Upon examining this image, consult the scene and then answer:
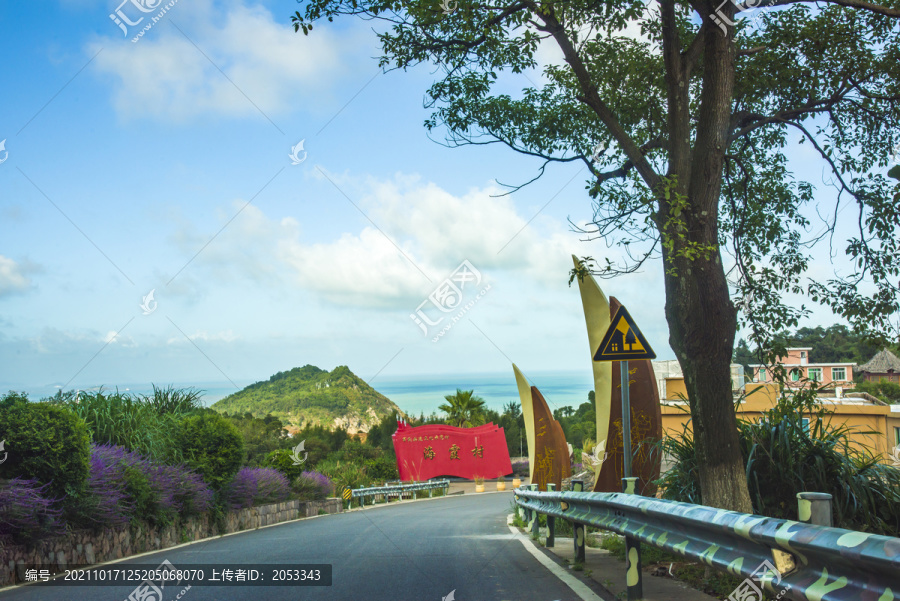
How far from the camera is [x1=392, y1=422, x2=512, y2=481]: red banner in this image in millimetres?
49188

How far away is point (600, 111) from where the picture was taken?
23.9 ft

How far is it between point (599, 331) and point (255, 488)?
8491 mm

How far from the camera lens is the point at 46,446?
323 inches

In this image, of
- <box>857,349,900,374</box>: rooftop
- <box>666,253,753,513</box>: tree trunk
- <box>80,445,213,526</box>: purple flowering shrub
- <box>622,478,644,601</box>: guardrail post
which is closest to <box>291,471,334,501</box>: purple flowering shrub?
<box>80,445,213,526</box>: purple flowering shrub

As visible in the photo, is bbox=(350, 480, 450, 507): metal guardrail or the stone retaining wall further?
bbox=(350, 480, 450, 507): metal guardrail

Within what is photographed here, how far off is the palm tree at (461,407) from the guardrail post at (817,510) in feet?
184

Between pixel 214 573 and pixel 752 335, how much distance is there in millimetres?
6689

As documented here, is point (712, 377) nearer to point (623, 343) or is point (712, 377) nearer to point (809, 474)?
point (623, 343)

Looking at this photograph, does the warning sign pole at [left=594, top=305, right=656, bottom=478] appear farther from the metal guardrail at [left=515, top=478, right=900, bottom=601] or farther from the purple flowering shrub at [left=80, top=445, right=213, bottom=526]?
the purple flowering shrub at [left=80, top=445, right=213, bottom=526]

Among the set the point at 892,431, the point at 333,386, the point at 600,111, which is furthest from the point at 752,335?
the point at 333,386

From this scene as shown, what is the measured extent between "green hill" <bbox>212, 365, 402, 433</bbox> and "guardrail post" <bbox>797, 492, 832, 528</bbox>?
60.0 m

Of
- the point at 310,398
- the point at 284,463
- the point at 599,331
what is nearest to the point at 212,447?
the point at 284,463

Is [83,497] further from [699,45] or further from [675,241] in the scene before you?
[699,45]

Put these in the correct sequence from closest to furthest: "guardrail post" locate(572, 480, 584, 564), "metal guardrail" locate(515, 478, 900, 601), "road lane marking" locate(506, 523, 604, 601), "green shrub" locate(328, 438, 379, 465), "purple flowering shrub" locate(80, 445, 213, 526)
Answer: "metal guardrail" locate(515, 478, 900, 601) → "road lane marking" locate(506, 523, 604, 601) → "guardrail post" locate(572, 480, 584, 564) → "purple flowering shrub" locate(80, 445, 213, 526) → "green shrub" locate(328, 438, 379, 465)
